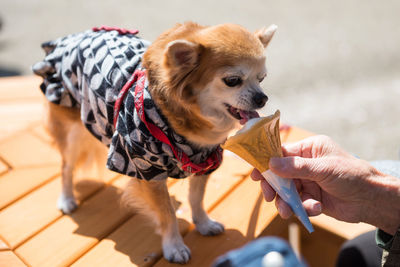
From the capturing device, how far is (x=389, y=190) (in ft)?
4.47

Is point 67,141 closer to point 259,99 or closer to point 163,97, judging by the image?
point 163,97

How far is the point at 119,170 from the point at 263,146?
2.11ft

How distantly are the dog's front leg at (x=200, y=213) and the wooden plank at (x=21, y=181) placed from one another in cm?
89

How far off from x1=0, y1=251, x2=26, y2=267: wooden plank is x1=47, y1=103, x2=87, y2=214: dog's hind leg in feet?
1.07

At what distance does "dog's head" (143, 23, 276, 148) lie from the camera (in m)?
1.43

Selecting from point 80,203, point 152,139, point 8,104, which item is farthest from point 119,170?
point 8,104

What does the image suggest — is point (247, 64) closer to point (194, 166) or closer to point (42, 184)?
point (194, 166)

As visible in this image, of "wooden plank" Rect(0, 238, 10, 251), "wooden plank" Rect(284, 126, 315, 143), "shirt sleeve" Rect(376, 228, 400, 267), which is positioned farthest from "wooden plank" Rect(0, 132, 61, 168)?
"shirt sleeve" Rect(376, 228, 400, 267)

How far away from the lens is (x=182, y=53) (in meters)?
1.41

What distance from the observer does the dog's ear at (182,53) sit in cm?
136

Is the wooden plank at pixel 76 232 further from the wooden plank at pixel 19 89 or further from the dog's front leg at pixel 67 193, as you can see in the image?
the wooden plank at pixel 19 89

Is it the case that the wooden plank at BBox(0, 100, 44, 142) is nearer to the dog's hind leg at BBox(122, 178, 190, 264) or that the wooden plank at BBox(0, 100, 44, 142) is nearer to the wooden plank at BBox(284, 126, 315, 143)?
the dog's hind leg at BBox(122, 178, 190, 264)

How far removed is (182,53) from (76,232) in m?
1.06

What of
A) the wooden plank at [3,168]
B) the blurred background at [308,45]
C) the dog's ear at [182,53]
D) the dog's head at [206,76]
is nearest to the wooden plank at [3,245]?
the wooden plank at [3,168]
